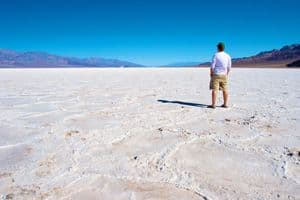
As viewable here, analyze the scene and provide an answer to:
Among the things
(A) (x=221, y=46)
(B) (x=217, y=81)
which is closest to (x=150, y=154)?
(B) (x=217, y=81)

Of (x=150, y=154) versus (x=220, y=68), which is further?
(x=220, y=68)

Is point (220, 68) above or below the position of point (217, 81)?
above

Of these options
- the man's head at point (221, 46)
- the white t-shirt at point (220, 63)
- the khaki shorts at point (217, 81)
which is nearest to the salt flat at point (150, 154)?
the khaki shorts at point (217, 81)

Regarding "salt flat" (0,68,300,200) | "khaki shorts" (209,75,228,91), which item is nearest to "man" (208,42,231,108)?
"khaki shorts" (209,75,228,91)

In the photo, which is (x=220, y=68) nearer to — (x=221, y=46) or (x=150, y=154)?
(x=221, y=46)

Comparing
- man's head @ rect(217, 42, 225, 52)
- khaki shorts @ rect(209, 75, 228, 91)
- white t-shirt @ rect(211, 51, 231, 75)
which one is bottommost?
khaki shorts @ rect(209, 75, 228, 91)

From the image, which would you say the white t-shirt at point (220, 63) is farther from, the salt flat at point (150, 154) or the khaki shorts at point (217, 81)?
the salt flat at point (150, 154)

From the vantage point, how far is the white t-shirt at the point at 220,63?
561cm

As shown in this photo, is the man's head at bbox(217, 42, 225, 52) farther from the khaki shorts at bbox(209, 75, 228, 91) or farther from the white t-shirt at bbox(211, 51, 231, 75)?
the khaki shorts at bbox(209, 75, 228, 91)

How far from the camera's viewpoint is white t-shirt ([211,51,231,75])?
5.61 meters

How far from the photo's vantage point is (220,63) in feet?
18.4

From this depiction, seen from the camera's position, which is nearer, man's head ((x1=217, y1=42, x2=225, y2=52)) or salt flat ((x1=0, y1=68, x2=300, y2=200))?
salt flat ((x1=0, y1=68, x2=300, y2=200))

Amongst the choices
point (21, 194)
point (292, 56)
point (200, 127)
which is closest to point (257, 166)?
point (200, 127)

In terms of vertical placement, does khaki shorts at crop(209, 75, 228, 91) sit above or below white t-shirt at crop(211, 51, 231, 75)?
below
